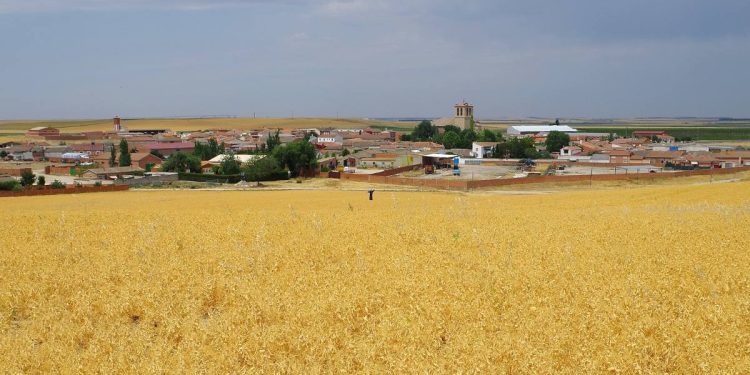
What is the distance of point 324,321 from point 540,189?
3376 cm

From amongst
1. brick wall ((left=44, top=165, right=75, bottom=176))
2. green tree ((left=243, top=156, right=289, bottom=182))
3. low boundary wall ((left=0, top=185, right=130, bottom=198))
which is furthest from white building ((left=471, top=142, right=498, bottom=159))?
low boundary wall ((left=0, top=185, right=130, bottom=198))

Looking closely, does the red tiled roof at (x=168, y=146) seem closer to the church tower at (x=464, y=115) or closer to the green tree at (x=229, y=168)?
the green tree at (x=229, y=168)

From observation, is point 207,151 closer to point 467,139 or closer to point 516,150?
point 467,139

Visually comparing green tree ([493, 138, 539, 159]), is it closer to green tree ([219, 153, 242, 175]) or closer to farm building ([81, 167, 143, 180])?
green tree ([219, 153, 242, 175])

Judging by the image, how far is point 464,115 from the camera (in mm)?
133875

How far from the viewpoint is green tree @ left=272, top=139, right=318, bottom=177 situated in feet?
190

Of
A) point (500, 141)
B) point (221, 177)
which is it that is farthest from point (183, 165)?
point (500, 141)

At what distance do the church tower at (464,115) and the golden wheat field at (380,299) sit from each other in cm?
12168

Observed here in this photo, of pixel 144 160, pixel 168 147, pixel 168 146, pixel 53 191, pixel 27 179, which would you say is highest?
pixel 168 146

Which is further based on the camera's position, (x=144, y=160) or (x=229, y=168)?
(x=144, y=160)

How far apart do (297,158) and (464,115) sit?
8171cm

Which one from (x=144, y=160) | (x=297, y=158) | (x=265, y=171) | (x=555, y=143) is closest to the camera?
(x=265, y=171)

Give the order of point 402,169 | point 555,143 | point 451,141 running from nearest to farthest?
1. point 402,169
2. point 555,143
3. point 451,141

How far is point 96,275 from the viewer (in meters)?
8.05
